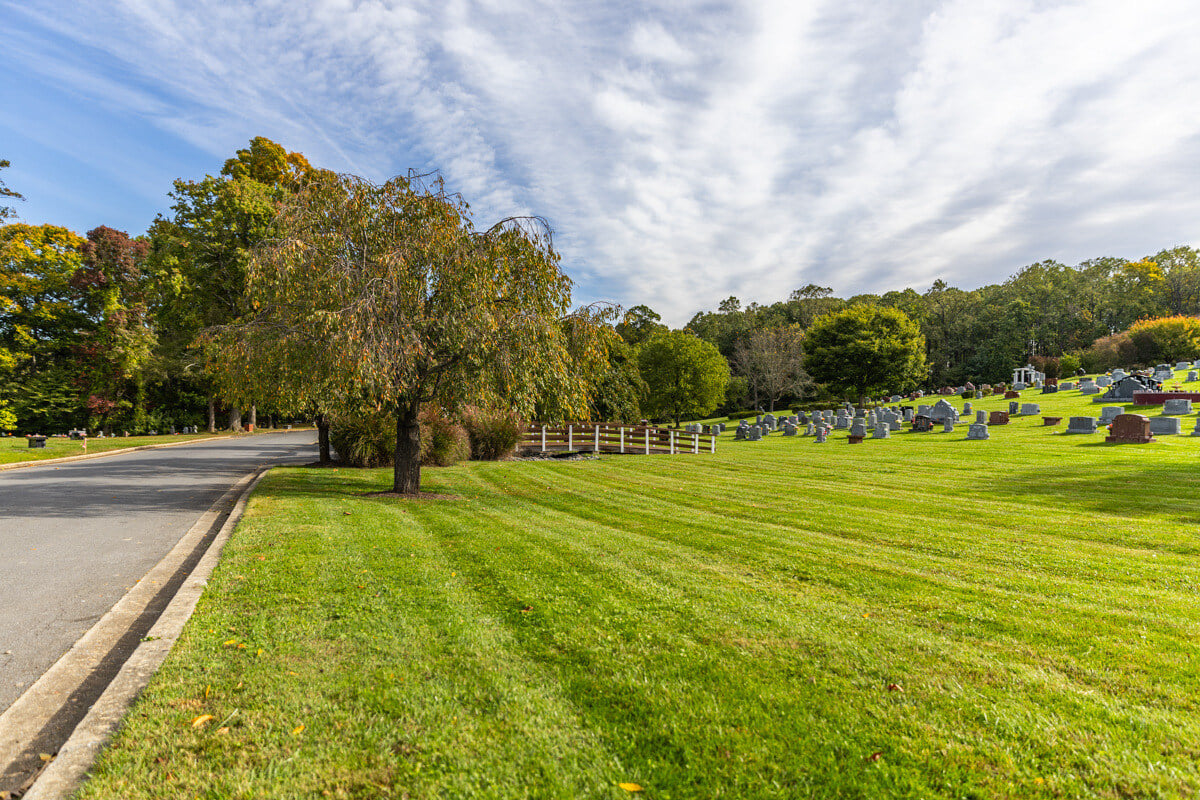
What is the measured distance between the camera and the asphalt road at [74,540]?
4613mm

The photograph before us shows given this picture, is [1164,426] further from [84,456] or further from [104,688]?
[84,456]

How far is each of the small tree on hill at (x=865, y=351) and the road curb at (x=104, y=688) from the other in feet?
151

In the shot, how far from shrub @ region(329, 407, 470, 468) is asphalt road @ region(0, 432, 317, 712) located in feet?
9.17

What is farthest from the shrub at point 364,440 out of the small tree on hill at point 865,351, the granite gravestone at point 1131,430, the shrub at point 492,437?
the small tree on hill at point 865,351

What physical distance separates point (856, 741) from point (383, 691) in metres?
2.62

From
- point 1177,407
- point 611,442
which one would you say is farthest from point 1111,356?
point 611,442

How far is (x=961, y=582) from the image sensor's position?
563 centimetres

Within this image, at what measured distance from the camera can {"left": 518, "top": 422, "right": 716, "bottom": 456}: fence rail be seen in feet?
83.9

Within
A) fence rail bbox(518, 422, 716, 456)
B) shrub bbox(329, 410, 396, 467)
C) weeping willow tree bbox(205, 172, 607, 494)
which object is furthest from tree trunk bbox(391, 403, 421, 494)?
fence rail bbox(518, 422, 716, 456)

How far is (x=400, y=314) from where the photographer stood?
1034 cm

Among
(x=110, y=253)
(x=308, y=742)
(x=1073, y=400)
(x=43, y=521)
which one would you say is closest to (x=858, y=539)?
(x=308, y=742)

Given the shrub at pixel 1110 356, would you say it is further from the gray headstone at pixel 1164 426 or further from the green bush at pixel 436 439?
the green bush at pixel 436 439

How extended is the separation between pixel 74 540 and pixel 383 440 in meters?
9.66

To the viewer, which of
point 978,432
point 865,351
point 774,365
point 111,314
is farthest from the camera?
point 774,365
